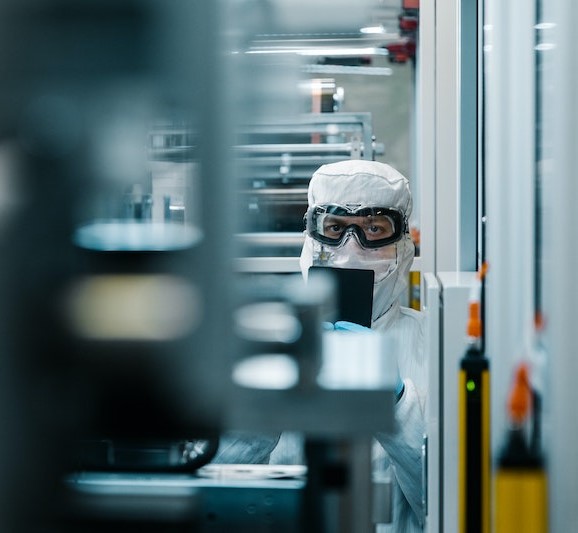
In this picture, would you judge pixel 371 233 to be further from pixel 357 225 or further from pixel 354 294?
pixel 354 294

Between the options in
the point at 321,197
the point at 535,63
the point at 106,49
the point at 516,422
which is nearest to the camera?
the point at 106,49

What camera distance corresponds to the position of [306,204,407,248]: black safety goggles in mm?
2354

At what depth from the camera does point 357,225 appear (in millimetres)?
2359

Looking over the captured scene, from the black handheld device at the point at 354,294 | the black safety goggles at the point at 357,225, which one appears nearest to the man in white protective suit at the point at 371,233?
the black safety goggles at the point at 357,225

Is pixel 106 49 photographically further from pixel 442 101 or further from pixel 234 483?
pixel 442 101

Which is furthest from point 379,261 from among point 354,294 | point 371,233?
point 354,294

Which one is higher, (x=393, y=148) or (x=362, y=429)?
(x=393, y=148)

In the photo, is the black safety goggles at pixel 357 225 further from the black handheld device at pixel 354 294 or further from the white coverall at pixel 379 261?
the black handheld device at pixel 354 294

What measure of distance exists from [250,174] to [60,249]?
0.16 m

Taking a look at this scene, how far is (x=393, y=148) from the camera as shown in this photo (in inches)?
198

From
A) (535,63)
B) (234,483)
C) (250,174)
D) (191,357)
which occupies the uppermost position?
(535,63)

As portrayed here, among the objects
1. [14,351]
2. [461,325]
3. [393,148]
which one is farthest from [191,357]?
[393,148]

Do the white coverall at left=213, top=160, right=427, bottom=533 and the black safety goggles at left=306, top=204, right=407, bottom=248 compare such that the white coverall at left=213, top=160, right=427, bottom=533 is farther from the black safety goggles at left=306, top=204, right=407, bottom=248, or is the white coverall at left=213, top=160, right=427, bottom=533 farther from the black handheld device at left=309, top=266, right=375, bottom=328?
the black handheld device at left=309, top=266, right=375, bottom=328

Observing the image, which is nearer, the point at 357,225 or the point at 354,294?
the point at 354,294
